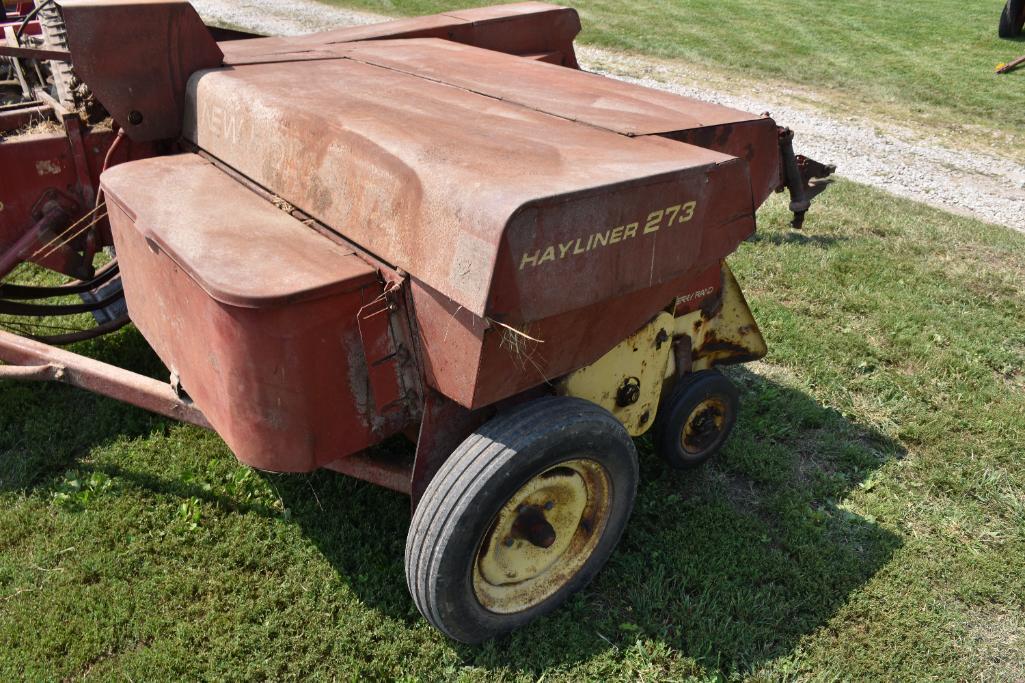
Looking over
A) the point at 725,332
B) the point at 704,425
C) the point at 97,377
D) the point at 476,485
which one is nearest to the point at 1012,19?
the point at 725,332

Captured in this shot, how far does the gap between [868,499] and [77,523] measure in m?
3.20

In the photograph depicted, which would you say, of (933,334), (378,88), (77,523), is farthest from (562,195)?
(933,334)

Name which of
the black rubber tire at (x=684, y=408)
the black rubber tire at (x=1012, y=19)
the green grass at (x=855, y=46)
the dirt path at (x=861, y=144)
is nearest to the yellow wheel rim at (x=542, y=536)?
the black rubber tire at (x=684, y=408)

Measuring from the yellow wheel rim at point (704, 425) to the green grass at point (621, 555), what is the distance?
0.55 feet

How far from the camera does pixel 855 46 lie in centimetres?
1265

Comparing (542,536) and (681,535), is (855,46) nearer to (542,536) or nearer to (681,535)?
(681,535)

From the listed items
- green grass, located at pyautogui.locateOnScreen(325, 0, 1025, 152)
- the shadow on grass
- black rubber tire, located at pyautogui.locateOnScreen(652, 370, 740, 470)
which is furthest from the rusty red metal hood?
green grass, located at pyautogui.locateOnScreen(325, 0, 1025, 152)

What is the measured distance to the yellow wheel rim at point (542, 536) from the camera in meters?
2.53

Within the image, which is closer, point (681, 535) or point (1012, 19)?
point (681, 535)

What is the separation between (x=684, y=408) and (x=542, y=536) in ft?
3.22

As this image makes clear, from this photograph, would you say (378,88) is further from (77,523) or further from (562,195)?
(77,523)

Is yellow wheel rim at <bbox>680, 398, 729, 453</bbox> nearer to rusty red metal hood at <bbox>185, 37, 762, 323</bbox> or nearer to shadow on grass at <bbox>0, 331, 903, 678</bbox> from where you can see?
shadow on grass at <bbox>0, 331, 903, 678</bbox>

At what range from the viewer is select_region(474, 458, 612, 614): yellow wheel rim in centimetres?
253

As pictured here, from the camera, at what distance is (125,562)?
293cm
